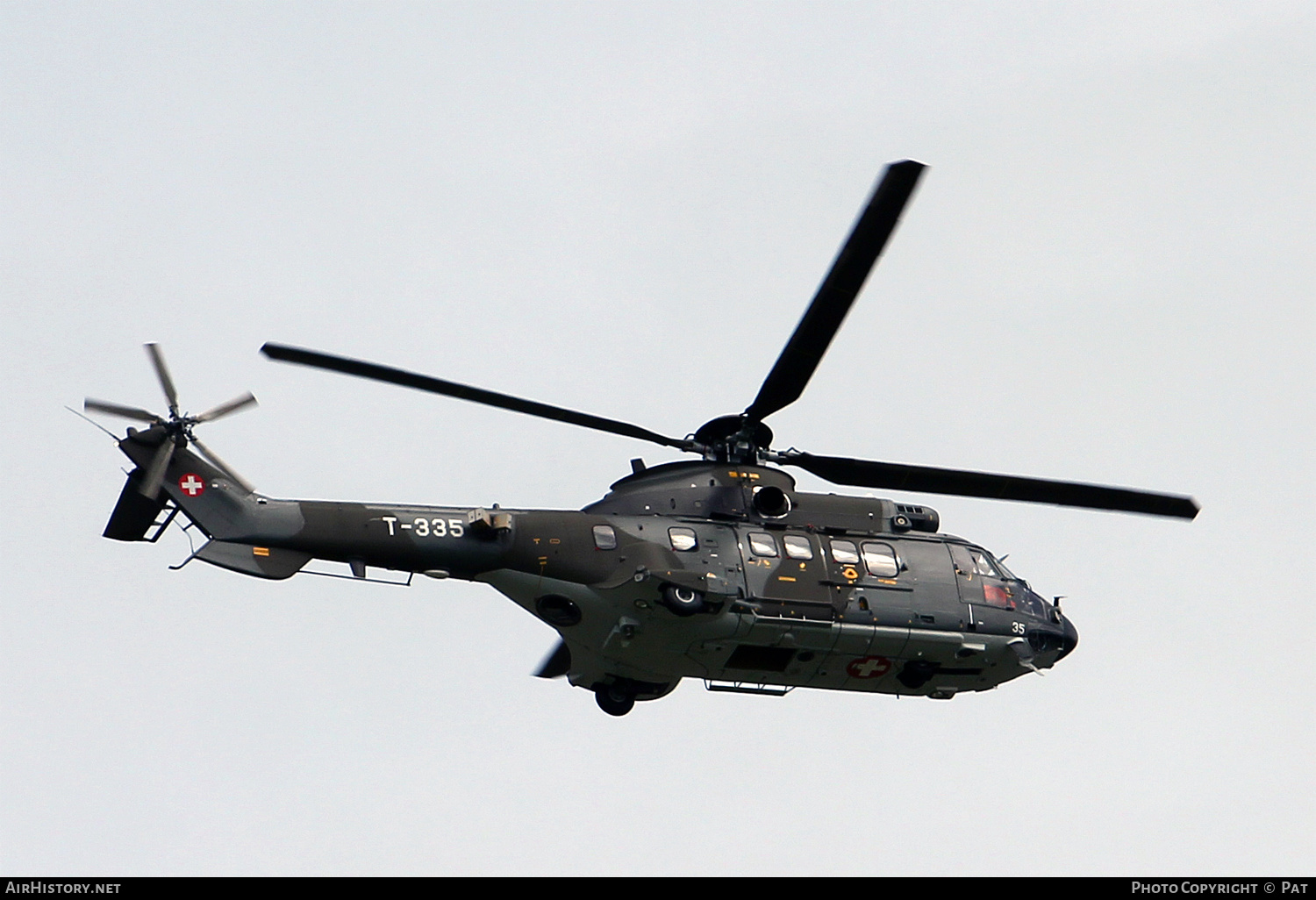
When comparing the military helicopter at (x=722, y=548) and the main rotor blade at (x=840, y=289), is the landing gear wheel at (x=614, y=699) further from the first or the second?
the main rotor blade at (x=840, y=289)

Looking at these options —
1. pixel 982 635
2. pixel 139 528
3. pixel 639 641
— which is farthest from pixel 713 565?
pixel 139 528

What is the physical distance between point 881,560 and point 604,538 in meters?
6.07

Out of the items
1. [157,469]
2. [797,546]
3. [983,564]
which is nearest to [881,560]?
[797,546]

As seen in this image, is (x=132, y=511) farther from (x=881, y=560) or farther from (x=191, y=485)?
(x=881, y=560)

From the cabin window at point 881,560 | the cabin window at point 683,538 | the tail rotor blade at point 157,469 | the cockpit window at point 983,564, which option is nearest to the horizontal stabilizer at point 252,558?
the tail rotor blade at point 157,469

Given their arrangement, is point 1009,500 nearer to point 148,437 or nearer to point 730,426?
point 730,426

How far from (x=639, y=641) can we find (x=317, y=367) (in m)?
8.29

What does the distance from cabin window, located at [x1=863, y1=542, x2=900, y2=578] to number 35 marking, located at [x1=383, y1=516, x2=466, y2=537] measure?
8.64 m

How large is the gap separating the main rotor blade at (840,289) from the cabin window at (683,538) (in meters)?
2.99

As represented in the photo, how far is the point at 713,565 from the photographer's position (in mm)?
42688

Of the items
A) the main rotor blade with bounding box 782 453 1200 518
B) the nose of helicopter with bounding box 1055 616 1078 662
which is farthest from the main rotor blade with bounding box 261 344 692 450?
the nose of helicopter with bounding box 1055 616 1078 662

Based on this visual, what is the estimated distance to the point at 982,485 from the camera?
44531 mm

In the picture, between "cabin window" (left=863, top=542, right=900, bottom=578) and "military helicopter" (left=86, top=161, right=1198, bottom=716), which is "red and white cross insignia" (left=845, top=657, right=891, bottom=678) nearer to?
"military helicopter" (left=86, top=161, right=1198, bottom=716)
